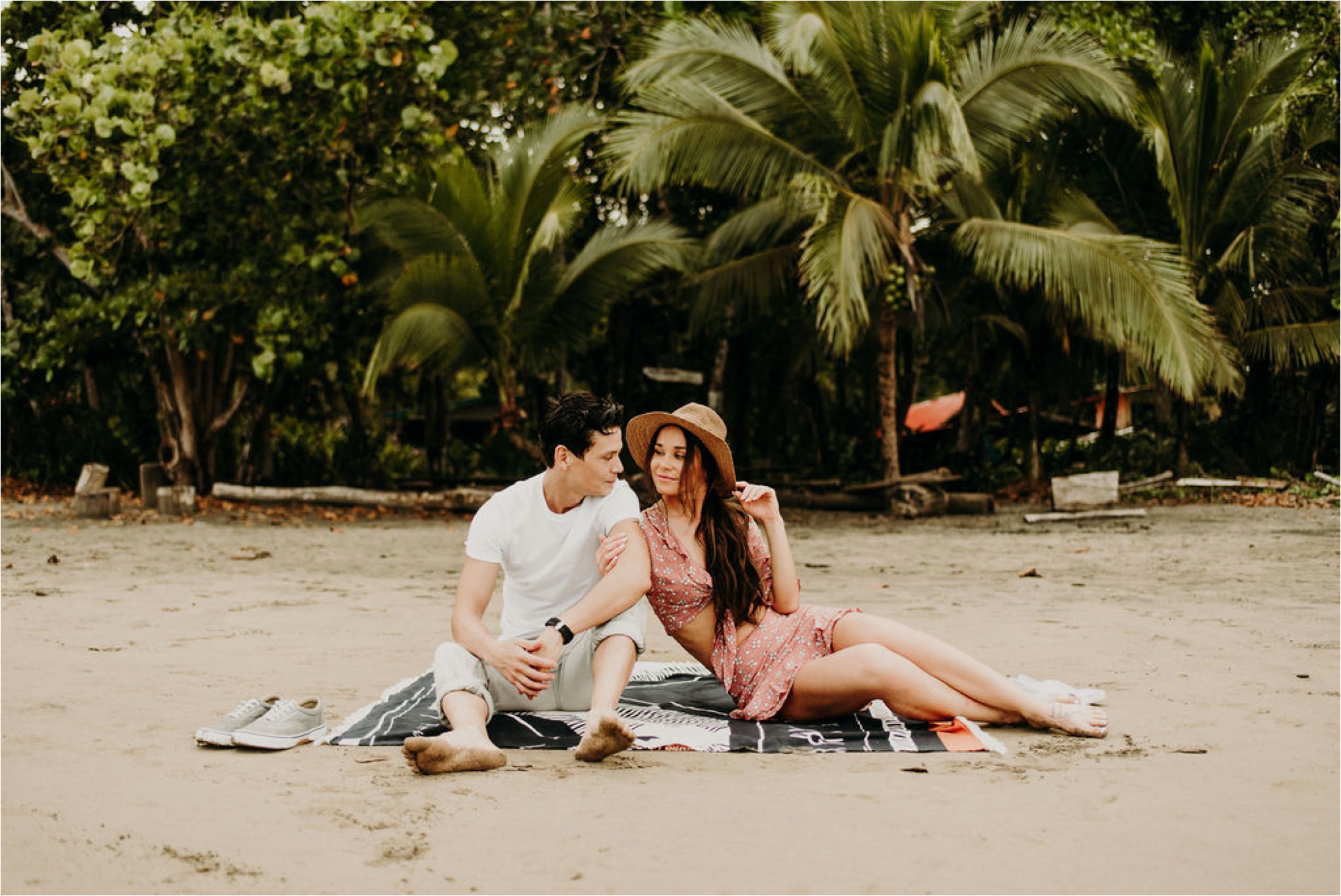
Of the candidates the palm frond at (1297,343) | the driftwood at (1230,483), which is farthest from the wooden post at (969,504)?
the palm frond at (1297,343)

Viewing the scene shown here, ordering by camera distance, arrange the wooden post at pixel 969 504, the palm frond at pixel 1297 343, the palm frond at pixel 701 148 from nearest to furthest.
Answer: the palm frond at pixel 701 148, the wooden post at pixel 969 504, the palm frond at pixel 1297 343

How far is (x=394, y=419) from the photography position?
79.7ft

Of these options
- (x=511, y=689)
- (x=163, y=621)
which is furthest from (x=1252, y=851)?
(x=163, y=621)

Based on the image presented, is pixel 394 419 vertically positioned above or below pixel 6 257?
below

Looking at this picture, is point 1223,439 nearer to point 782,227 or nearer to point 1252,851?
point 782,227

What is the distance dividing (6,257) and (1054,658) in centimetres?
1399

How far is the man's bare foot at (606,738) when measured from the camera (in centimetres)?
354

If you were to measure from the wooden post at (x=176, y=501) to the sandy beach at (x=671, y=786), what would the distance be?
6026 mm

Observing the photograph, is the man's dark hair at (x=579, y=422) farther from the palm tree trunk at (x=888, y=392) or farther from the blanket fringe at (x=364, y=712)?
the palm tree trunk at (x=888, y=392)

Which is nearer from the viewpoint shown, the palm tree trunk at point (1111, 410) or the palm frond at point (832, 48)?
the palm frond at point (832, 48)

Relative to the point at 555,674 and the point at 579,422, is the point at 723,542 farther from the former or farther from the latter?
the point at 555,674

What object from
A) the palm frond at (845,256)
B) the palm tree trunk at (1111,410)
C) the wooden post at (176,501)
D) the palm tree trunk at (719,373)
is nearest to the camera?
the palm frond at (845,256)

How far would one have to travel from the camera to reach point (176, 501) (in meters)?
12.6

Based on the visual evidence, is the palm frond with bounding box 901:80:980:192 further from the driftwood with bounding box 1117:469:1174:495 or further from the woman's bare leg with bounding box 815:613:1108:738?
the woman's bare leg with bounding box 815:613:1108:738
